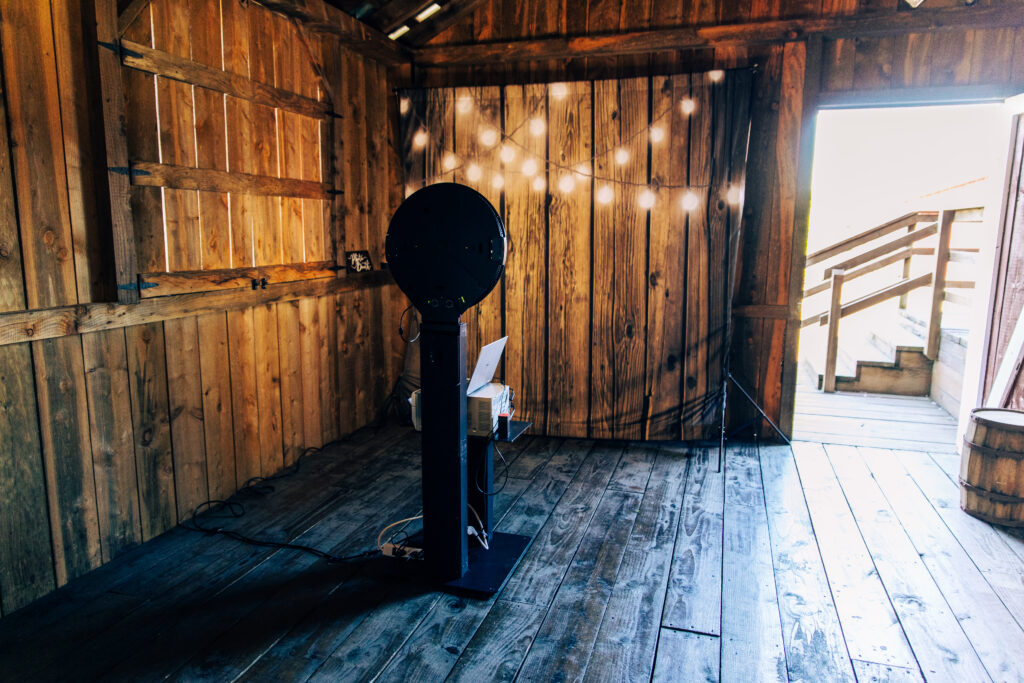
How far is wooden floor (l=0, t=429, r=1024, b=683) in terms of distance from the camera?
203 centimetres

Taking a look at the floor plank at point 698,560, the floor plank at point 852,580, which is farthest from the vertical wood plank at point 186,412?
the floor plank at point 852,580

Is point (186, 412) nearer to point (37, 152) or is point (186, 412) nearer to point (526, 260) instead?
point (37, 152)

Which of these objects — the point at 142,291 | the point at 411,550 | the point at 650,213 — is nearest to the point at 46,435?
the point at 142,291

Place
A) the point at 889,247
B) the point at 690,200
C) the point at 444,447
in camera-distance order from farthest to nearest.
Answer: the point at 889,247, the point at 690,200, the point at 444,447

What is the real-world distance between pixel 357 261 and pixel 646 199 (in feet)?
6.18

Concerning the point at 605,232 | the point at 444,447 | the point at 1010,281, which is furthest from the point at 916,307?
the point at 444,447

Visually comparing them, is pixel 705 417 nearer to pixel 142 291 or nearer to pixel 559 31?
pixel 559 31

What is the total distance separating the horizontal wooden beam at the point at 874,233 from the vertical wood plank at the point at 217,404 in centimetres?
490

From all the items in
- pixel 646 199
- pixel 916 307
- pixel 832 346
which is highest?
pixel 646 199

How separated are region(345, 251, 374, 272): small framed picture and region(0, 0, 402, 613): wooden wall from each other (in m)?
0.52

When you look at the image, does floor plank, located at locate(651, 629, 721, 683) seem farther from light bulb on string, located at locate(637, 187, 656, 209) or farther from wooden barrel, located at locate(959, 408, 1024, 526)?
light bulb on string, located at locate(637, 187, 656, 209)

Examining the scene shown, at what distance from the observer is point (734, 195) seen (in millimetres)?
3973

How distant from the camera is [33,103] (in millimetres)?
2275

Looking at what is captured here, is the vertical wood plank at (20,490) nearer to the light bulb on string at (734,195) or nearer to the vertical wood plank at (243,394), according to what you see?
the vertical wood plank at (243,394)
